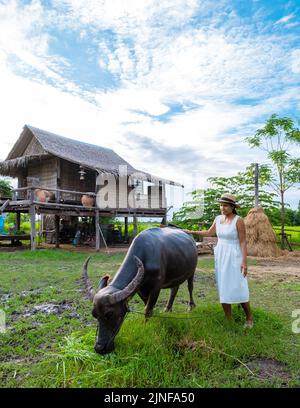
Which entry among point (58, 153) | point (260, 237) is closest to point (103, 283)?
point (260, 237)

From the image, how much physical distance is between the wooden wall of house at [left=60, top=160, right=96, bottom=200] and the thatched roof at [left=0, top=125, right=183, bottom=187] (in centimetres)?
69

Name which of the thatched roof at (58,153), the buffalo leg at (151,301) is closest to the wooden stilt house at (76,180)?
the thatched roof at (58,153)

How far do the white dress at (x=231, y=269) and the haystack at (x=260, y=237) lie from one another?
10.3 metres

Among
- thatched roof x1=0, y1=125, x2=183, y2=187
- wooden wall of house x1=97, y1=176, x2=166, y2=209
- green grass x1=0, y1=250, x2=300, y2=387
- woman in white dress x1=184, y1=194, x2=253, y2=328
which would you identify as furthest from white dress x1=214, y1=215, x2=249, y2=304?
wooden wall of house x1=97, y1=176, x2=166, y2=209

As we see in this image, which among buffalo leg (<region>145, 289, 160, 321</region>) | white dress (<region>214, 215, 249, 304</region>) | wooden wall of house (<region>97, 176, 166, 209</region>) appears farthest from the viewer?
wooden wall of house (<region>97, 176, 166, 209</region>)

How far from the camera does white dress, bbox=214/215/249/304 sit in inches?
151

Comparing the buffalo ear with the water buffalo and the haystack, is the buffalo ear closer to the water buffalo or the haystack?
the water buffalo

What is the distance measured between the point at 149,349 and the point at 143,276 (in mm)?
676

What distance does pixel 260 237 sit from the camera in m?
13.7

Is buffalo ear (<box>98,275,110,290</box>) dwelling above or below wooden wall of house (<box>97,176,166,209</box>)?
below

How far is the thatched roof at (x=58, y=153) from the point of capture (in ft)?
48.1

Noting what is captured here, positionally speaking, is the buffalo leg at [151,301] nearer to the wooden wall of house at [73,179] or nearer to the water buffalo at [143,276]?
the water buffalo at [143,276]

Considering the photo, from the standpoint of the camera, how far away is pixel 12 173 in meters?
17.8
